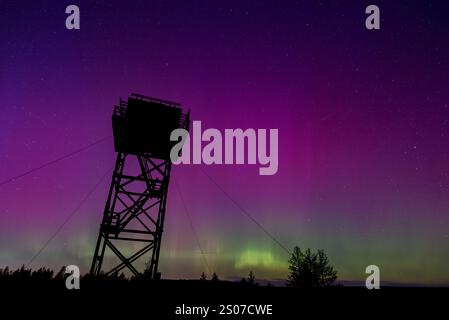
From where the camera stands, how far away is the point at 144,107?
11969 millimetres

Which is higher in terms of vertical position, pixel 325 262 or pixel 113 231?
pixel 113 231

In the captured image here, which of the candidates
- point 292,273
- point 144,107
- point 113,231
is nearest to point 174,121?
point 144,107

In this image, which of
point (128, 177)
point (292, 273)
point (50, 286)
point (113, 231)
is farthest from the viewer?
point (292, 273)

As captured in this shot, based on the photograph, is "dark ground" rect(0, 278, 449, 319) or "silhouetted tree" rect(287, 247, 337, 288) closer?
"dark ground" rect(0, 278, 449, 319)

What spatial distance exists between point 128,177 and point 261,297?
9235 millimetres
